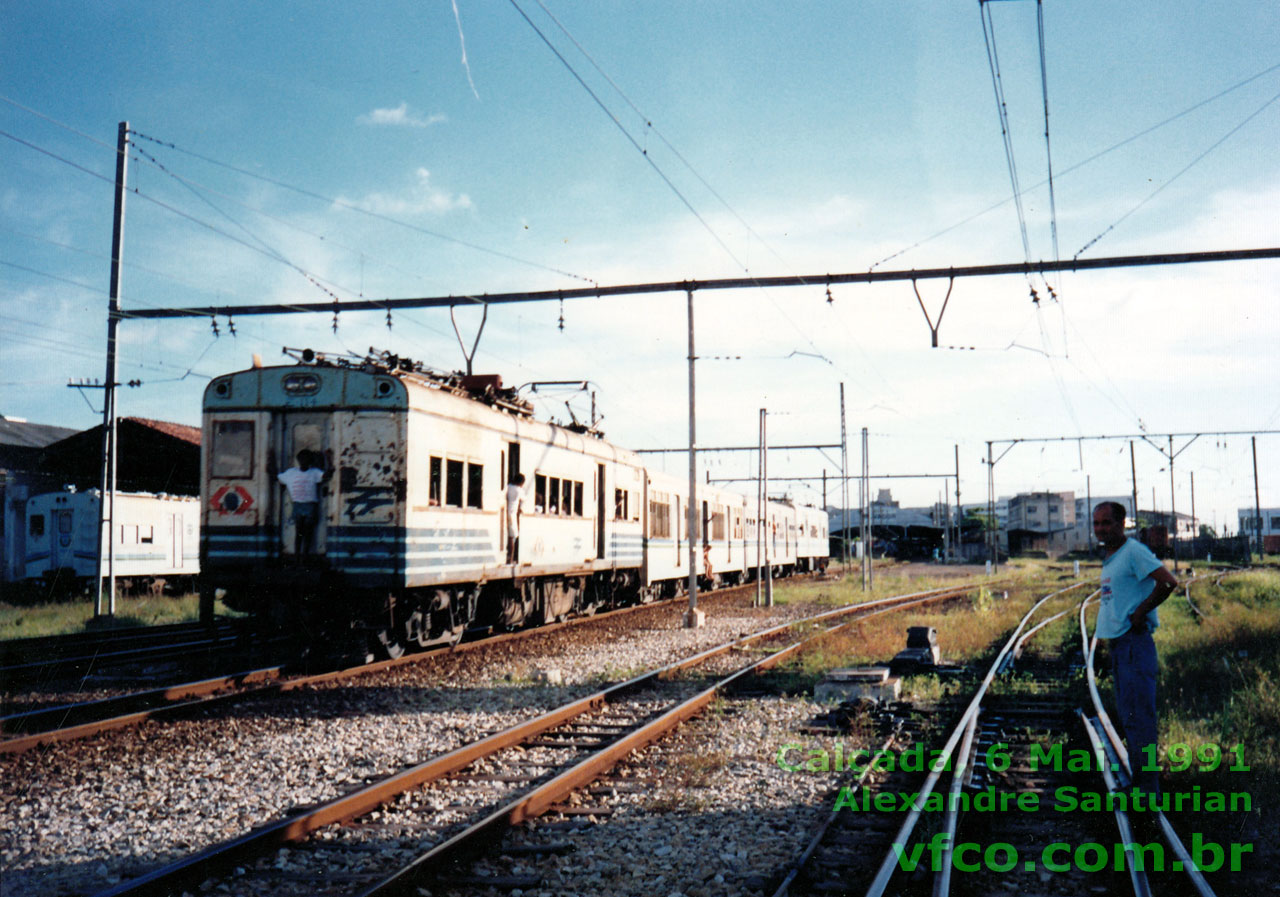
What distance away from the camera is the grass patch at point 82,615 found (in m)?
17.5

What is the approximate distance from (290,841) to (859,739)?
15.6ft

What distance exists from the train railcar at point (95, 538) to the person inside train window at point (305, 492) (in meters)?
15.6

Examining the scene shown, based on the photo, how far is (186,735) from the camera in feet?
26.5

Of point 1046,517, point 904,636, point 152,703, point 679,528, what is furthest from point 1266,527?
point 152,703

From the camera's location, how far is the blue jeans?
6.11m

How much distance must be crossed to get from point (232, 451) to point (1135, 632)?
9.76 meters

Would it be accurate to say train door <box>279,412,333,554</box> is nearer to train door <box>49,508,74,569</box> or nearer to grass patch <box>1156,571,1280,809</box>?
grass patch <box>1156,571,1280,809</box>

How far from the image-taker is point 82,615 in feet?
66.3

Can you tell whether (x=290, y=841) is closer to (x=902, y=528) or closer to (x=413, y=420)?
(x=413, y=420)

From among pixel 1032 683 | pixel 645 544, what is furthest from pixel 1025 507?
pixel 1032 683

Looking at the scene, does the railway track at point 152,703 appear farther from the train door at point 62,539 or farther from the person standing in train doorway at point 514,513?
the train door at point 62,539

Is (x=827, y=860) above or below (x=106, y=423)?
below

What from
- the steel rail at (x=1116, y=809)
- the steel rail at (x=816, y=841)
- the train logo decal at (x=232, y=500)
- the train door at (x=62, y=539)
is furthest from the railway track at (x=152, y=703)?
the train door at (x=62, y=539)

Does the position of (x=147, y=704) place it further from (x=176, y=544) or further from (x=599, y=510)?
(x=176, y=544)
